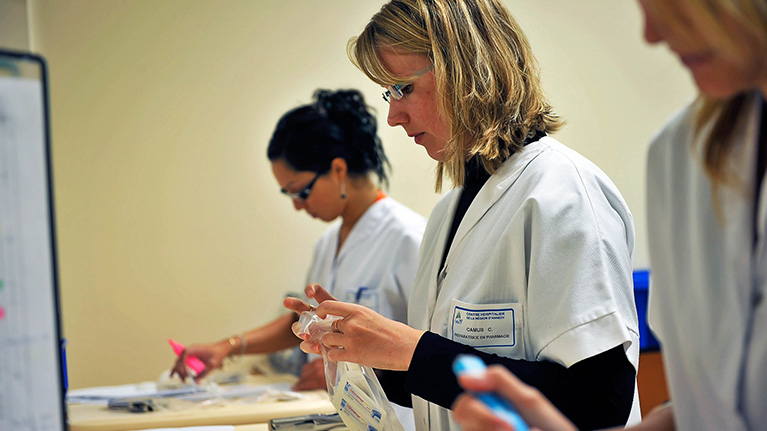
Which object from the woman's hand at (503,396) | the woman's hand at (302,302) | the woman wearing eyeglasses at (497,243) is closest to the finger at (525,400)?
the woman's hand at (503,396)

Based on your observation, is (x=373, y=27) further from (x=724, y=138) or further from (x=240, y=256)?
(x=240, y=256)

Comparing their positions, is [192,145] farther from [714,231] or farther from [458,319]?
[714,231]

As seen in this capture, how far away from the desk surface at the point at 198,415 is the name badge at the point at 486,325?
0.69 m

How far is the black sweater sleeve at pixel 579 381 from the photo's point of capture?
103 centimetres

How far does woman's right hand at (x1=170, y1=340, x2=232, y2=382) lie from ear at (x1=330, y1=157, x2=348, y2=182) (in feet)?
2.50

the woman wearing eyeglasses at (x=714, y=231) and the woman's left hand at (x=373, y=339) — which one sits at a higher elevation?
the woman wearing eyeglasses at (x=714, y=231)

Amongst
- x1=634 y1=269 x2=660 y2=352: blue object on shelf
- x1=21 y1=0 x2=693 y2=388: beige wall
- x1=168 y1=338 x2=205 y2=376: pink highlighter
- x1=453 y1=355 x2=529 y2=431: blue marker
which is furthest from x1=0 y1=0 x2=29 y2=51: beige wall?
x1=634 y1=269 x2=660 y2=352: blue object on shelf

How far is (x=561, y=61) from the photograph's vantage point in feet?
8.99

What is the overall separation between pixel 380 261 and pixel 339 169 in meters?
0.38

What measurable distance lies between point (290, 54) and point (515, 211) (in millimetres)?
2058

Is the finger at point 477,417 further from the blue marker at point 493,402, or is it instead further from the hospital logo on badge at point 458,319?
the hospital logo on badge at point 458,319

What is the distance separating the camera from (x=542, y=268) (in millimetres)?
1079

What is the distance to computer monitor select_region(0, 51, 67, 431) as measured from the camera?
61 centimetres

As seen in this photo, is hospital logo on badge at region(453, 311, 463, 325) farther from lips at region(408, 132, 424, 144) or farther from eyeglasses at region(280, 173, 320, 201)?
eyeglasses at region(280, 173, 320, 201)
